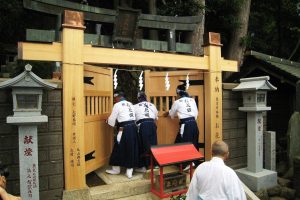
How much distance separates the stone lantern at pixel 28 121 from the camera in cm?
512

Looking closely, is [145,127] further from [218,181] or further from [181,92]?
[218,181]

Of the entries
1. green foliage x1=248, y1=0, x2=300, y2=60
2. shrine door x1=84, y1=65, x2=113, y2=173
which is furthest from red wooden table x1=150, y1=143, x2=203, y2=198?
green foliage x1=248, y1=0, x2=300, y2=60

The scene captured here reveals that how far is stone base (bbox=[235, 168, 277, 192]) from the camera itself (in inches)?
309

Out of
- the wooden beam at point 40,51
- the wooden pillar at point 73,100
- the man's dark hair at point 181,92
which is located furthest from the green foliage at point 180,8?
the wooden beam at point 40,51

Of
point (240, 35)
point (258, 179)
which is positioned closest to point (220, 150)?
point (258, 179)

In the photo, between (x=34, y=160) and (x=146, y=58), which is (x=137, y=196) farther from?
(x=146, y=58)

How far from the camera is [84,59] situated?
6152mm

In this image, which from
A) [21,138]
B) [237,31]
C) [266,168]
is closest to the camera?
[21,138]

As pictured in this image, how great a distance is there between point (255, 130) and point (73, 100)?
499 centimetres

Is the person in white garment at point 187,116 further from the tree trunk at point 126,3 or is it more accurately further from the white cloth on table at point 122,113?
the tree trunk at point 126,3

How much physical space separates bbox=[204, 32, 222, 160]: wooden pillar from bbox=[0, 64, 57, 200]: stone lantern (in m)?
4.39

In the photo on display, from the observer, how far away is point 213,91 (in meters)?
8.09

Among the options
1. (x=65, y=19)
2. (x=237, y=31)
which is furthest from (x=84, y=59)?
(x=237, y=31)

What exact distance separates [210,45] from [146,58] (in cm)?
204
